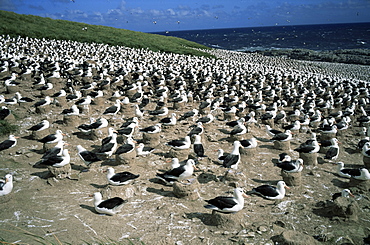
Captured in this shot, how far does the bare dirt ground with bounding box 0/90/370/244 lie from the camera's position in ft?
23.6

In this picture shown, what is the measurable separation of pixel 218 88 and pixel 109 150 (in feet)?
53.0

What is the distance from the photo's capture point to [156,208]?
8398 mm

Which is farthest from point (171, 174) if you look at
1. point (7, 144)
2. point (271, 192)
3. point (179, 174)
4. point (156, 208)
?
point (7, 144)

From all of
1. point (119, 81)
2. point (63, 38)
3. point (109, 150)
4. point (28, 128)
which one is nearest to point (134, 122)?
point (109, 150)

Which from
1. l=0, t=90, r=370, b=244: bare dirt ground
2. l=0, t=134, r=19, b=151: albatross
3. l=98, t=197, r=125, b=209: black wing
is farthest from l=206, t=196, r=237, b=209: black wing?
l=0, t=134, r=19, b=151: albatross

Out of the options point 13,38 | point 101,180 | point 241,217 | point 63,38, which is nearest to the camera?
point 241,217

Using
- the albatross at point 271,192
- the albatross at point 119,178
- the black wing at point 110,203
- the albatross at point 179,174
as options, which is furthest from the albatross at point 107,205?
the albatross at point 271,192

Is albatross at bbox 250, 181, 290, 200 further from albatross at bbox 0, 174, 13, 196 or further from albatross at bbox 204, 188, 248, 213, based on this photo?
albatross at bbox 0, 174, 13, 196

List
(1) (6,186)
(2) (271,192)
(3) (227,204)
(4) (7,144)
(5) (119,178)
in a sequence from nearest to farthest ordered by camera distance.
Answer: (3) (227,204)
(1) (6,186)
(5) (119,178)
(2) (271,192)
(4) (7,144)

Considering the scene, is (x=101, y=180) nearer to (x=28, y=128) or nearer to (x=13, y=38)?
(x=28, y=128)

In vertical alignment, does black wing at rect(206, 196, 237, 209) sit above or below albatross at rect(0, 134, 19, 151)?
below

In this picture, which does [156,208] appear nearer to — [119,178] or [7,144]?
[119,178]

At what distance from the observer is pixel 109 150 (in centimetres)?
1112

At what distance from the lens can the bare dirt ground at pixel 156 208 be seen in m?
7.20
